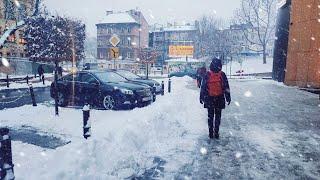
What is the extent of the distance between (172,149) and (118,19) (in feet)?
248

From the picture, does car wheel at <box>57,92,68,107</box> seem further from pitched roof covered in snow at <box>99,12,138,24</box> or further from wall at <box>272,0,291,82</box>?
pitched roof covered in snow at <box>99,12,138,24</box>

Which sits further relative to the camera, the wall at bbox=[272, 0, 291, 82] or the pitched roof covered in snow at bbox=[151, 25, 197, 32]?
the pitched roof covered in snow at bbox=[151, 25, 197, 32]

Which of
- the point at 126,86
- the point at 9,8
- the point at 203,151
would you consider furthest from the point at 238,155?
the point at 9,8

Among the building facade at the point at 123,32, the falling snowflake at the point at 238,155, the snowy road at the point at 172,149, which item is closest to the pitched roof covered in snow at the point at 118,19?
the building facade at the point at 123,32

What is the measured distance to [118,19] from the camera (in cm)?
7919

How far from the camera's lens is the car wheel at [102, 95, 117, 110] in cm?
1192

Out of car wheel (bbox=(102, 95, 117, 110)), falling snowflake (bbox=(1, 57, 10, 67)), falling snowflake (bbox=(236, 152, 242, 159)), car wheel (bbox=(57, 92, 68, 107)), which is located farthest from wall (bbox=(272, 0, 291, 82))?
falling snowflake (bbox=(1, 57, 10, 67))

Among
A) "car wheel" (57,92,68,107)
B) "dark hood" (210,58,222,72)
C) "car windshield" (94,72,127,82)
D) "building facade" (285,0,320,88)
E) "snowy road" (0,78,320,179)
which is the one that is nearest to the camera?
"snowy road" (0,78,320,179)

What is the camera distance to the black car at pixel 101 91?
Answer: 38.9ft

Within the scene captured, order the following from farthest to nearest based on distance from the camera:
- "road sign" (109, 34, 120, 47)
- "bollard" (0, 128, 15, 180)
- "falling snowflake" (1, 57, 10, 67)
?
"falling snowflake" (1, 57, 10, 67), "road sign" (109, 34, 120, 47), "bollard" (0, 128, 15, 180)

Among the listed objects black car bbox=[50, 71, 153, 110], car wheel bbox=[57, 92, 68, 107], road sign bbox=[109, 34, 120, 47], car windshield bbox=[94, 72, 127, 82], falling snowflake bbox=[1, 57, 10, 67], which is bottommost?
car wheel bbox=[57, 92, 68, 107]

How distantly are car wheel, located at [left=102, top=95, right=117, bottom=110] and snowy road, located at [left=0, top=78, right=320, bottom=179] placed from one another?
3.48 ft

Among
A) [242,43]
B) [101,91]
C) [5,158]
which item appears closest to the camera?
[5,158]

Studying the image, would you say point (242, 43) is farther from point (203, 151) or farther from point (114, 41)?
point (203, 151)
